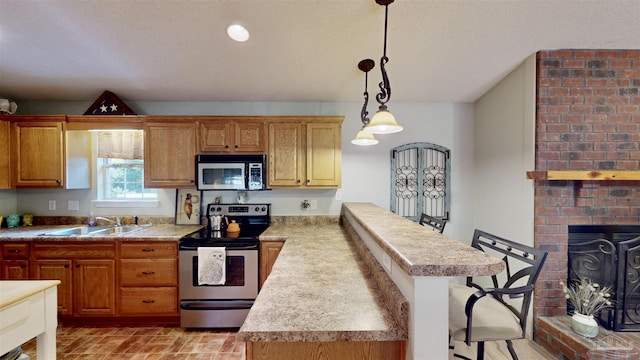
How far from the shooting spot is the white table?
134 centimetres

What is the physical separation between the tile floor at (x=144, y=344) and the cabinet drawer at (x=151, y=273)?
1.50 feet

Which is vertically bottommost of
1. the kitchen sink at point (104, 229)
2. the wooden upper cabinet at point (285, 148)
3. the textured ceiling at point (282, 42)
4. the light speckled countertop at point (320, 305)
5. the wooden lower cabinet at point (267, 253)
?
the wooden lower cabinet at point (267, 253)

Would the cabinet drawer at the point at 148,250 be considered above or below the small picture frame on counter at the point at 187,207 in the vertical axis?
below

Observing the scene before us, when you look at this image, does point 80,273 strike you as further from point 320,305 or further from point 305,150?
point 320,305

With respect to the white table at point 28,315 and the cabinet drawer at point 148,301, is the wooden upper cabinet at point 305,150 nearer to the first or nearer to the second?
the cabinet drawer at point 148,301

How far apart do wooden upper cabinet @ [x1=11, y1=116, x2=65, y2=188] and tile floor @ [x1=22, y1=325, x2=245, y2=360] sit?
5.36 feet

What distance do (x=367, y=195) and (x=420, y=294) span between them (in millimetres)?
2408

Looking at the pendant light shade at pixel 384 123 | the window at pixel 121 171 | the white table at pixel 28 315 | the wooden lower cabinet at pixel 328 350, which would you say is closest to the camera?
the wooden lower cabinet at pixel 328 350

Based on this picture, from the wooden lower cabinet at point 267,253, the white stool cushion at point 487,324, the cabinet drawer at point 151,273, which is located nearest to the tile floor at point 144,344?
the cabinet drawer at point 151,273

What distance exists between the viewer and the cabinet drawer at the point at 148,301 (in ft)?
8.75

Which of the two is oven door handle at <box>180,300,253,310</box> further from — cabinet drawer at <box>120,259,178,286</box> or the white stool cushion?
the white stool cushion

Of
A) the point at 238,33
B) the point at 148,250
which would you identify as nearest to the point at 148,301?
the point at 148,250

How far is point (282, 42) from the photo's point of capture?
232cm

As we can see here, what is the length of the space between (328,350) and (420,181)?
8.69 feet
